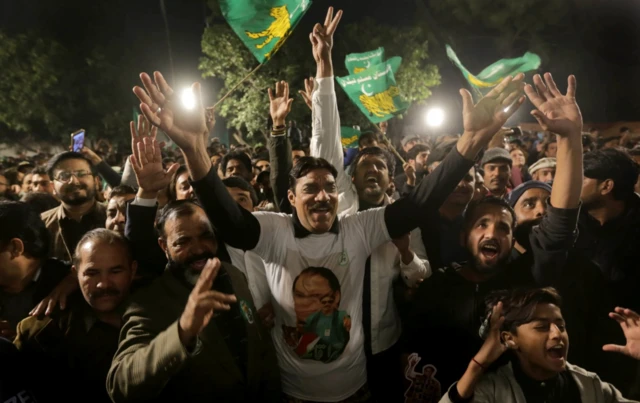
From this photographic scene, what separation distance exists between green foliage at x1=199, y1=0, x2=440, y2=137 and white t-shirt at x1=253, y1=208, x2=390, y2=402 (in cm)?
1573

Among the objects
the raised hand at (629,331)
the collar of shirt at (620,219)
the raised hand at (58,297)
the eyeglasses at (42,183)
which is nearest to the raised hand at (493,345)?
the raised hand at (629,331)

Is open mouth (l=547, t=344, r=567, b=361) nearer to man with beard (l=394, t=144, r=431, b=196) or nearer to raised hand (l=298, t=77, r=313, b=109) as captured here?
raised hand (l=298, t=77, r=313, b=109)

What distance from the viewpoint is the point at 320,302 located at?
91.6 inches

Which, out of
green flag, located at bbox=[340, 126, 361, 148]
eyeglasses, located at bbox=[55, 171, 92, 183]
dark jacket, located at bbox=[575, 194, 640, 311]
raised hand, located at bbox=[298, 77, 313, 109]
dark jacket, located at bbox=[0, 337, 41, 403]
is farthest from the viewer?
green flag, located at bbox=[340, 126, 361, 148]

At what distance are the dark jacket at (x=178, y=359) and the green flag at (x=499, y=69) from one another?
3.07 m

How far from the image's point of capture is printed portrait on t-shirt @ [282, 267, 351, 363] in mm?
2330

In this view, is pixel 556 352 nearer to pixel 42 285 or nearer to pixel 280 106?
pixel 280 106

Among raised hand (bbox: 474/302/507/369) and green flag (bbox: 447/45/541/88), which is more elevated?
green flag (bbox: 447/45/541/88)

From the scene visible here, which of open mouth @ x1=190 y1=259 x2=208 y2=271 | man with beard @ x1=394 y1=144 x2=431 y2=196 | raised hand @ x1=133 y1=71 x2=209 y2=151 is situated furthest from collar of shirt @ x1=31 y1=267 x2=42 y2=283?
man with beard @ x1=394 y1=144 x2=431 y2=196

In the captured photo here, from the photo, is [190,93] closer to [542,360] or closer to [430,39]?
[542,360]

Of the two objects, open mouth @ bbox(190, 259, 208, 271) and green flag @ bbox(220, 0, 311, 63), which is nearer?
open mouth @ bbox(190, 259, 208, 271)

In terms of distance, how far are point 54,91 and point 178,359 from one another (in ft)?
76.3

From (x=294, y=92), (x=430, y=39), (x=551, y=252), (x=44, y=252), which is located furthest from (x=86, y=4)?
(x=551, y=252)

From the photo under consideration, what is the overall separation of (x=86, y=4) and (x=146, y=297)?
2469 centimetres
